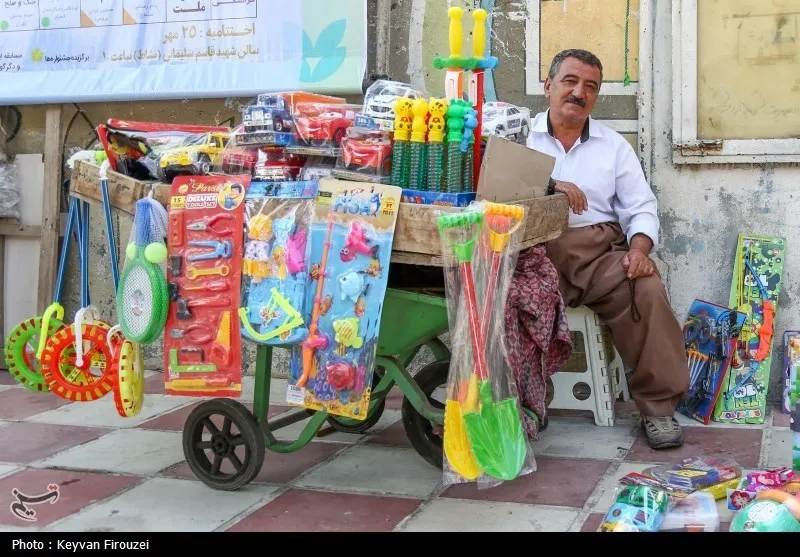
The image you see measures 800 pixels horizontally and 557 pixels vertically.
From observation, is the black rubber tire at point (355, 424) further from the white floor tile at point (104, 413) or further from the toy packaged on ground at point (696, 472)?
the toy packaged on ground at point (696, 472)

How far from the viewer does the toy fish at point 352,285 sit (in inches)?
109

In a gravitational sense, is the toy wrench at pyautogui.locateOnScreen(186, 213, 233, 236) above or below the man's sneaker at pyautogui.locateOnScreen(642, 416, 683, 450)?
above

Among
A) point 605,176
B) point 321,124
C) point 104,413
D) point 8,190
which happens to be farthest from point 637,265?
point 8,190

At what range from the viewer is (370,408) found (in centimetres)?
312

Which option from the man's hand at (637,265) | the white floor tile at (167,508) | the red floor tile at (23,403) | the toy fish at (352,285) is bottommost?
the white floor tile at (167,508)

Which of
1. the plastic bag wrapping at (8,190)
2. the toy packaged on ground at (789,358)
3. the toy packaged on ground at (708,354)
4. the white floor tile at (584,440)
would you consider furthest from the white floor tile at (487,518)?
the plastic bag wrapping at (8,190)

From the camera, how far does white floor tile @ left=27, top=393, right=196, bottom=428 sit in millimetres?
3920

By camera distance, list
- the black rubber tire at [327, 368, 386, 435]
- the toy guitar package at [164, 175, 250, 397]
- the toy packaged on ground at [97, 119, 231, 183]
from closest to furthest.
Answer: the toy guitar package at [164, 175, 250, 397]
the toy packaged on ground at [97, 119, 231, 183]
the black rubber tire at [327, 368, 386, 435]

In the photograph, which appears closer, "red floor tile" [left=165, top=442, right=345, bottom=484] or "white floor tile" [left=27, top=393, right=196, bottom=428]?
"red floor tile" [left=165, top=442, right=345, bottom=484]

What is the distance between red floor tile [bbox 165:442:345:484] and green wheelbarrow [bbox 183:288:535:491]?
9cm

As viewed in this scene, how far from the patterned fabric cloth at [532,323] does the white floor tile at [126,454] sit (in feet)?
3.98

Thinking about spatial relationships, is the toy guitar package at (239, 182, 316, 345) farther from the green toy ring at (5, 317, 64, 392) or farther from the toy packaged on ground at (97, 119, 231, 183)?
the green toy ring at (5, 317, 64, 392)

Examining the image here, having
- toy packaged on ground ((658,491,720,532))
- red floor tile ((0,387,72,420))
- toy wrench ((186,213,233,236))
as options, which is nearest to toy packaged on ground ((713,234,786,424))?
toy packaged on ground ((658,491,720,532))

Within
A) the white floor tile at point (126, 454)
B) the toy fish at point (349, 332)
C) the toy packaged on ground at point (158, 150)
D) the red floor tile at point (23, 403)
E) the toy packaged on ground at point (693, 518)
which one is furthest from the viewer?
the red floor tile at point (23, 403)
